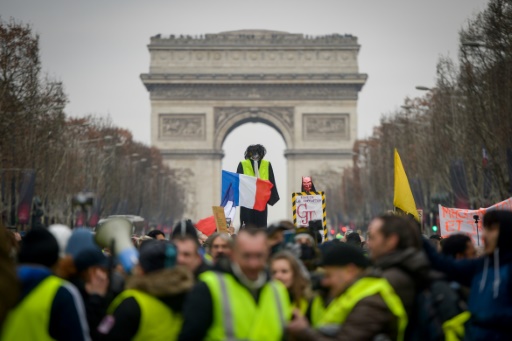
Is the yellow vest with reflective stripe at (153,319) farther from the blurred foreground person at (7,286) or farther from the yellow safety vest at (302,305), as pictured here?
the blurred foreground person at (7,286)

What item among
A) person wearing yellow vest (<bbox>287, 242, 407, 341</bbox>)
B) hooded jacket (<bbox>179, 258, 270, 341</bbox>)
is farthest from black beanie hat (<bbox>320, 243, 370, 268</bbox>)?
hooded jacket (<bbox>179, 258, 270, 341</bbox>)

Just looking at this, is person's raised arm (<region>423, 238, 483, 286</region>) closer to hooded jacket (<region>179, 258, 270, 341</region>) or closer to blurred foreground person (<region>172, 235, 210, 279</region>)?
blurred foreground person (<region>172, 235, 210, 279</region>)

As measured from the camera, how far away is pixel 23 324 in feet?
26.8

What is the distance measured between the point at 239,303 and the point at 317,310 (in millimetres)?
1049

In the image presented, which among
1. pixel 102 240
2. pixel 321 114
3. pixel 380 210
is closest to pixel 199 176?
pixel 321 114

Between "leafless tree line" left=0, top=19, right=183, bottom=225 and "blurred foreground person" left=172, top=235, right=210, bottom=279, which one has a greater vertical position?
"leafless tree line" left=0, top=19, right=183, bottom=225

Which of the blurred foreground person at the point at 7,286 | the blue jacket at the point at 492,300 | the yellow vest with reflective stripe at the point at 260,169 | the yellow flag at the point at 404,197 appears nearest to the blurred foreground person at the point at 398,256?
the blue jacket at the point at 492,300

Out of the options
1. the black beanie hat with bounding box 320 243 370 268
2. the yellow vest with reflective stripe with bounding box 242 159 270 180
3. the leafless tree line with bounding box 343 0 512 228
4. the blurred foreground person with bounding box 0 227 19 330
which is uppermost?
the leafless tree line with bounding box 343 0 512 228

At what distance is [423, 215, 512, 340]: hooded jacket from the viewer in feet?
31.5

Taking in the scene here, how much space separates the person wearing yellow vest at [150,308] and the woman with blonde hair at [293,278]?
2.07 ft

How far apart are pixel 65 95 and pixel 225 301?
49759 millimetres

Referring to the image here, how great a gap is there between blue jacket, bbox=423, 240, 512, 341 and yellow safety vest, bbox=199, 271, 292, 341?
6.24 ft

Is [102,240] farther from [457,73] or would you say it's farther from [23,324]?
[457,73]

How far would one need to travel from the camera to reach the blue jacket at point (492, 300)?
31.5 feet
